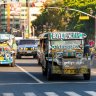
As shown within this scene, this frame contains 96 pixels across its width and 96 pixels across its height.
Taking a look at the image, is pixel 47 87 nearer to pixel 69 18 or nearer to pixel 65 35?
pixel 65 35

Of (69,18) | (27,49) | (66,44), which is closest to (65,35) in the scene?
(66,44)

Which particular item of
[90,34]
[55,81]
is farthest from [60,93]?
[90,34]

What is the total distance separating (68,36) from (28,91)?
7.17 meters

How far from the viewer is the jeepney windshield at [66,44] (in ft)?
80.2

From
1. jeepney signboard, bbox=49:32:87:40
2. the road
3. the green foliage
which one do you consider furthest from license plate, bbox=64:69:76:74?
the green foliage

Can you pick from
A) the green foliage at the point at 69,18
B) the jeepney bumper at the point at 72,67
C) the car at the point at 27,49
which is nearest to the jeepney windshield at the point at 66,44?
the jeepney bumper at the point at 72,67

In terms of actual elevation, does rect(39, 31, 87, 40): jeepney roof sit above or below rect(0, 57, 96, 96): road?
above

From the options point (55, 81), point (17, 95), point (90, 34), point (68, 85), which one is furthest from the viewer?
point (90, 34)

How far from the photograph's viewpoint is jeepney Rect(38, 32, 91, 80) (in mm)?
22523

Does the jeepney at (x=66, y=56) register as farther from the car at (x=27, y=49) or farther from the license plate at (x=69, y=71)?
the car at (x=27, y=49)

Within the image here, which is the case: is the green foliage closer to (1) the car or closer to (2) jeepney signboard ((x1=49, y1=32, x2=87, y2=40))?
(1) the car

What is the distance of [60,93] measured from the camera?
1727cm

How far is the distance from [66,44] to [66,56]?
1.74 meters

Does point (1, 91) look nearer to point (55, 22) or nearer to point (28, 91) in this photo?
point (28, 91)
